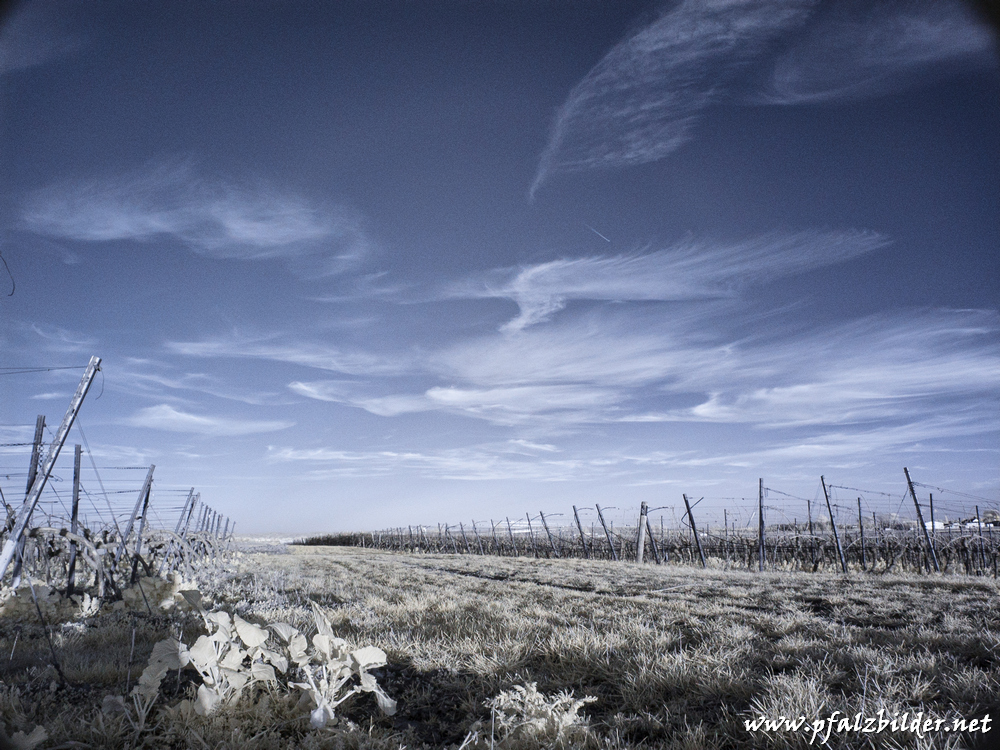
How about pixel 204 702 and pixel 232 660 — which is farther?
pixel 232 660

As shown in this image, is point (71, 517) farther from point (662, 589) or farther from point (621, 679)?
point (662, 589)

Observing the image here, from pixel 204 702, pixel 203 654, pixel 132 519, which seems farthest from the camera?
pixel 132 519

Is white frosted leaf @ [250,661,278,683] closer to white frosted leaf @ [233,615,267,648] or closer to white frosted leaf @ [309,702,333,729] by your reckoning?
white frosted leaf @ [233,615,267,648]

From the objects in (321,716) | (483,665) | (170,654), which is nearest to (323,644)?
(321,716)

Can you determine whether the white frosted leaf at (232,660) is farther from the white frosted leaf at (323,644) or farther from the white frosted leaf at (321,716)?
the white frosted leaf at (321,716)

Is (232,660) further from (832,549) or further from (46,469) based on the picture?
(832,549)

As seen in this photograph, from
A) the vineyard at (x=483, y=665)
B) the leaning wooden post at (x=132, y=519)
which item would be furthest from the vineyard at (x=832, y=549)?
the leaning wooden post at (x=132, y=519)

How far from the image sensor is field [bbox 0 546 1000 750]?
9.74 feet

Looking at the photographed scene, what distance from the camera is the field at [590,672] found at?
117 inches

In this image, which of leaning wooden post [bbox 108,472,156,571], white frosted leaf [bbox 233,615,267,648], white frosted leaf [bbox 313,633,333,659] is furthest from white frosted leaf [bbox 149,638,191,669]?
leaning wooden post [bbox 108,472,156,571]

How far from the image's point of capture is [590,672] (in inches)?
171

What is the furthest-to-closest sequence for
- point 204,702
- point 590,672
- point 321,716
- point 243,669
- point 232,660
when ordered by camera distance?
point 590,672, point 243,669, point 232,660, point 204,702, point 321,716

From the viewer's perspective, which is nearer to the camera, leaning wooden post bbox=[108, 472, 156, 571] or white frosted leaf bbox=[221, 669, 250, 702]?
white frosted leaf bbox=[221, 669, 250, 702]

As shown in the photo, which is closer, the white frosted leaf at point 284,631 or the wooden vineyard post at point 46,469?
the white frosted leaf at point 284,631
